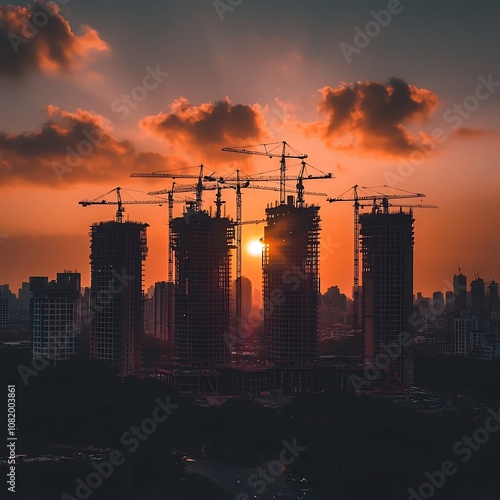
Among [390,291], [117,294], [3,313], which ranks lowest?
[3,313]

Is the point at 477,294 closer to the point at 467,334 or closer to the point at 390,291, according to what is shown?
the point at 467,334

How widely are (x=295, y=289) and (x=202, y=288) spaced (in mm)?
6019

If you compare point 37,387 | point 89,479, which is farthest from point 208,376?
point 89,479

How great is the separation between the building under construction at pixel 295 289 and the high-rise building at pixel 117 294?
1012 cm

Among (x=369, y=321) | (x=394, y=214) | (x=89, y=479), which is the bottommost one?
(x=89, y=479)

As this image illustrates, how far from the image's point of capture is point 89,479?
26.3m

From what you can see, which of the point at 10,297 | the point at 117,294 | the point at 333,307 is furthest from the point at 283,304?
the point at 10,297

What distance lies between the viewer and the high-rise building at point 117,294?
54.0 m

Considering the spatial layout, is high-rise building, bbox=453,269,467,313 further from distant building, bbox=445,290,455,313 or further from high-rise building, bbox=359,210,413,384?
high-rise building, bbox=359,210,413,384

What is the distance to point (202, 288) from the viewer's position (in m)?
51.3

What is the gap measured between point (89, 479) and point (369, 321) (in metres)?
28.4

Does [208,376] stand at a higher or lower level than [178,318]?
lower

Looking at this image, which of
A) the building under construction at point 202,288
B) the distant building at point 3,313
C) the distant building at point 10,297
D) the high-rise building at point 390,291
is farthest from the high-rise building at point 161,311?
the distant building at point 10,297

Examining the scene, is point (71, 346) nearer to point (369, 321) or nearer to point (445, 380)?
point (369, 321)
